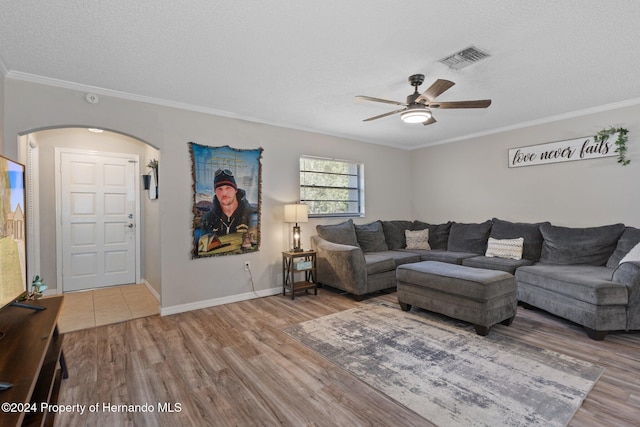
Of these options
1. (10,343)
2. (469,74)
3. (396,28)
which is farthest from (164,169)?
(469,74)

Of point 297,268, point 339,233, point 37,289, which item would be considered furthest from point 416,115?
point 37,289

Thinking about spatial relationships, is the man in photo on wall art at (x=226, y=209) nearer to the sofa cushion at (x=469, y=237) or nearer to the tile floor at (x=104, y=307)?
the tile floor at (x=104, y=307)

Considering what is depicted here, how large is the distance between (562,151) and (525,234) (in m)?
1.24

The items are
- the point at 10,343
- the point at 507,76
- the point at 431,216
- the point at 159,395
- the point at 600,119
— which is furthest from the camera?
the point at 431,216

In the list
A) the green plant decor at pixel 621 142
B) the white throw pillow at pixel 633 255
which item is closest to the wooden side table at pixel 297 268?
the white throw pillow at pixel 633 255

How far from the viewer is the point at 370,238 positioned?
4961 mm

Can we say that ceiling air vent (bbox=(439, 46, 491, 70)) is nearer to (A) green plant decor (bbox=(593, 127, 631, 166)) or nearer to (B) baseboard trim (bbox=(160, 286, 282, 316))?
(A) green plant decor (bbox=(593, 127, 631, 166))

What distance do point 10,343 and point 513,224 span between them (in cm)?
530

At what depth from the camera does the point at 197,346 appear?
2.71 m

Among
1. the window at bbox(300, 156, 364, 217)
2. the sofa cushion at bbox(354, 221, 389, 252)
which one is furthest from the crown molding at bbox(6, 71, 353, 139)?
the sofa cushion at bbox(354, 221, 389, 252)

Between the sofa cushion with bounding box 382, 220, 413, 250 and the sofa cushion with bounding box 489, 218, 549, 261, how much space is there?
141 centimetres

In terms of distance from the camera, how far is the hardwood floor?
1.80m

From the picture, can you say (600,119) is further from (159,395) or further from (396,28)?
(159,395)

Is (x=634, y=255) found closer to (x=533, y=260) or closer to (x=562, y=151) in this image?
(x=533, y=260)
